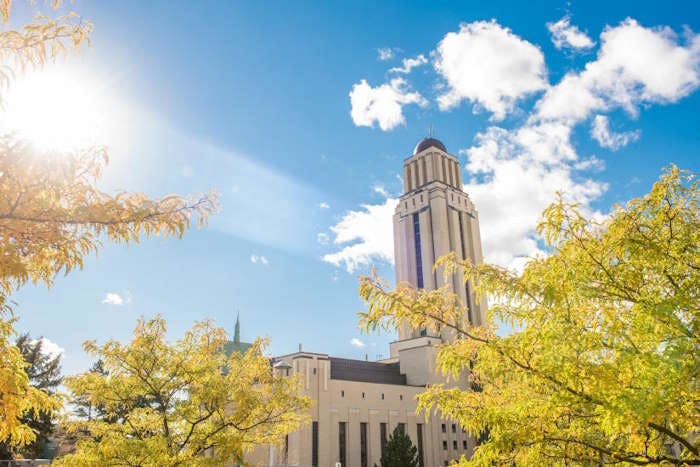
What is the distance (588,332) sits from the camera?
5.12 metres

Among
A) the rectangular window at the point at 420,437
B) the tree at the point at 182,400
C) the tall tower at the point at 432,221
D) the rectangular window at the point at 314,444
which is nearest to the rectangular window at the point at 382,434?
the rectangular window at the point at 420,437

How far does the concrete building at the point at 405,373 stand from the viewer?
138 ft

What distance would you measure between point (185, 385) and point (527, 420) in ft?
33.4

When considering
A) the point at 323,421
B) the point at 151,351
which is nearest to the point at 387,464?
the point at 323,421

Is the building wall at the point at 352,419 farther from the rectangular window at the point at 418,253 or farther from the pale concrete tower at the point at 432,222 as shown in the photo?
the rectangular window at the point at 418,253

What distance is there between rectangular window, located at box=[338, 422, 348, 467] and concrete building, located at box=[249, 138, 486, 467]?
88 millimetres

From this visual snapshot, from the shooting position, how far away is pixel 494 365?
17.7 feet

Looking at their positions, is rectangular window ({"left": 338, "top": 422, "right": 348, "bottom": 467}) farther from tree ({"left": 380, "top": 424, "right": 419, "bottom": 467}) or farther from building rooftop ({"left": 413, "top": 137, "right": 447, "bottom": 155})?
building rooftop ({"left": 413, "top": 137, "right": 447, "bottom": 155})

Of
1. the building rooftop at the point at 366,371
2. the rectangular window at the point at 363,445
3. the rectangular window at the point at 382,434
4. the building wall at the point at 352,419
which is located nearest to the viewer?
the building wall at the point at 352,419

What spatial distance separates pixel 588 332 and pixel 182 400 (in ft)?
36.6

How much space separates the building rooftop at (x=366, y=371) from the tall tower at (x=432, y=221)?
689cm

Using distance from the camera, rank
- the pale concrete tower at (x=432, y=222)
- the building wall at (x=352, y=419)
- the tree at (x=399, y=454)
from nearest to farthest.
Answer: the tree at (x=399, y=454)
the building wall at (x=352, y=419)
the pale concrete tower at (x=432, y=222)

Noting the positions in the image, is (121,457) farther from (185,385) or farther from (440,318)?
(440,318)

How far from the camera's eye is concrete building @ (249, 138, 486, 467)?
138 ft
